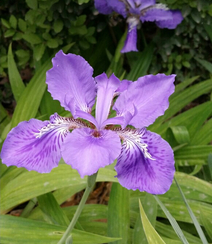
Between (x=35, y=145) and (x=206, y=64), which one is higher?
(x=35, y=145)

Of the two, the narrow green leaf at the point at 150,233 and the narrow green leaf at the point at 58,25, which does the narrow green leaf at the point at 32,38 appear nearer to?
the narrow green leaf at the point at 58,25

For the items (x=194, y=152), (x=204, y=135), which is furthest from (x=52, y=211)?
(x=204, y=135)

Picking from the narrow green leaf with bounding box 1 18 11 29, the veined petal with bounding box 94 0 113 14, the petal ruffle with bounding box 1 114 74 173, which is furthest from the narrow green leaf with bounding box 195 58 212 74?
the petal ruffle with bounding box 1 114 74 173

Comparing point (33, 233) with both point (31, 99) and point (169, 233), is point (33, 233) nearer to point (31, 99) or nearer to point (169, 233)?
point (169, 233)

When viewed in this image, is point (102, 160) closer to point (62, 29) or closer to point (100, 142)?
point (100, 142)

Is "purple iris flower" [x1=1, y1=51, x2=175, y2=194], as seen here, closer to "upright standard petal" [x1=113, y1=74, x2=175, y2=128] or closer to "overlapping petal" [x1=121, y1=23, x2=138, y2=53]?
"upright standard petal" [x1=113, y1=74, x2=175, y2=128]

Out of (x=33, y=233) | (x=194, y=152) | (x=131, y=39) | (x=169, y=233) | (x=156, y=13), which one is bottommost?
(x=169, y=233)
